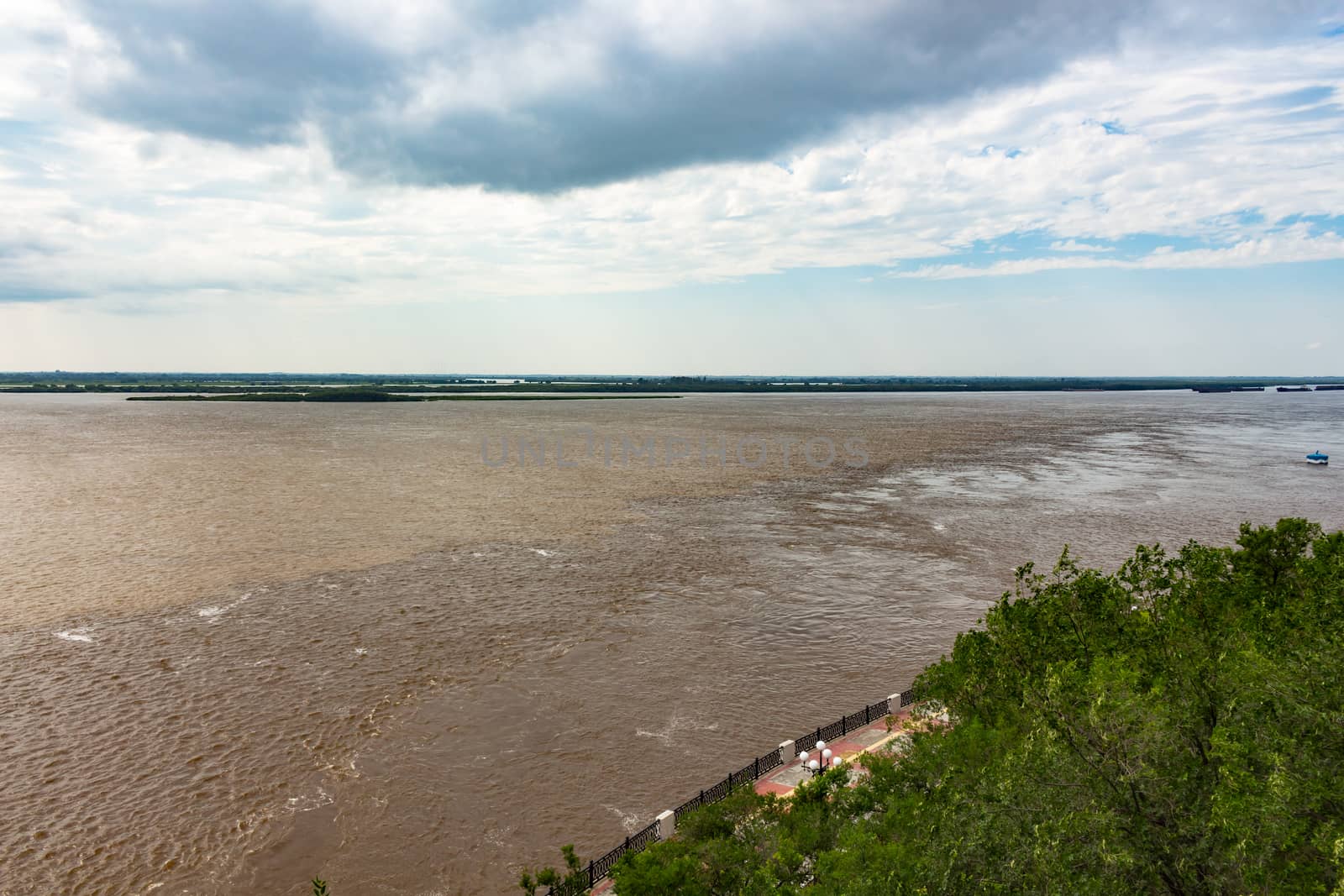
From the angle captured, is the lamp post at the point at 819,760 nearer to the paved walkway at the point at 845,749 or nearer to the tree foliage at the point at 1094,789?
the paved walkway at the point at 845,749

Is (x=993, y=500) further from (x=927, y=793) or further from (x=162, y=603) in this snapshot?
(x=162, y=603)

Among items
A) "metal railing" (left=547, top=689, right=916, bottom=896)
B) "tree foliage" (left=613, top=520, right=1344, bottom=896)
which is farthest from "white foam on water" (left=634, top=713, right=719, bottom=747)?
"tree foliage" (left=613, top=520, right=1344, bottom=896)

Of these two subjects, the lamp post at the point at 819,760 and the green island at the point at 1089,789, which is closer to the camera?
the green island at the point at 1089,789

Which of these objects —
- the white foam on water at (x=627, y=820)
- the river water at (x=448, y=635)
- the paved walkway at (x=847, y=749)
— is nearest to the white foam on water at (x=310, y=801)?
the river water at (x=448, y=635)

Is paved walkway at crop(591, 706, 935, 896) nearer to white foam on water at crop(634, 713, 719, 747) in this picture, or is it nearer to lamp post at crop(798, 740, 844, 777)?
lamp post at crop(798, 740, 844, 777)

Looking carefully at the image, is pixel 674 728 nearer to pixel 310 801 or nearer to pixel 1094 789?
pixel 310 801

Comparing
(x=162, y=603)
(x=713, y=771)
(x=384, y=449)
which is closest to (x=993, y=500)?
(x=713, y=771)
